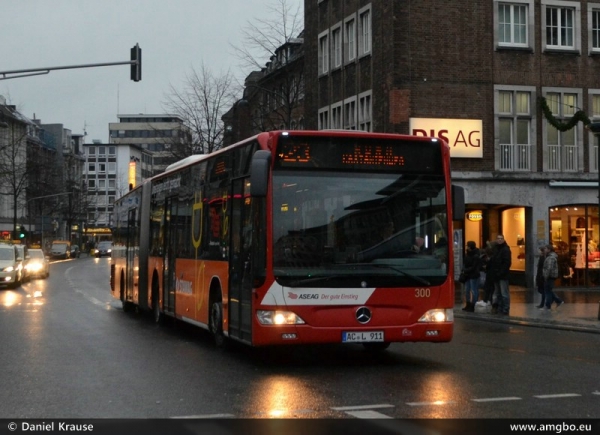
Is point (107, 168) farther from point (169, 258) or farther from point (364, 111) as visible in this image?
point (169, 258)

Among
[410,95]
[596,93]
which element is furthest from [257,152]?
[596,93]

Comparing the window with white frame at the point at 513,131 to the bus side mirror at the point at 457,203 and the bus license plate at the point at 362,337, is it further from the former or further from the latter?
the bus license plate at the point at 362,337

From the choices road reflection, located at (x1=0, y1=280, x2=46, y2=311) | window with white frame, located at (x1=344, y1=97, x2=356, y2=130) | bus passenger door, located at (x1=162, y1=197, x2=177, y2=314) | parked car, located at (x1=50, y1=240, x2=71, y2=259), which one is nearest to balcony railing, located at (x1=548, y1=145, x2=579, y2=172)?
window with white frame, located at (x1=344, y1=97, x2=356, y2=130)

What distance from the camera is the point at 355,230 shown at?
12938mm

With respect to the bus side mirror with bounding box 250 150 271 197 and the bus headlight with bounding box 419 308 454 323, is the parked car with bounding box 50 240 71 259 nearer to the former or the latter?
the bus headlight with bounding box 419 308 454 323

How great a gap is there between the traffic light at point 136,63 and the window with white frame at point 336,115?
16.4 m

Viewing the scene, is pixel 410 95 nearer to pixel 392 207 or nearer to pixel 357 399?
pixel 392 207

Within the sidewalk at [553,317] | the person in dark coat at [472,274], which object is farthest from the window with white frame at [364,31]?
the person in dark coat at [472,274]

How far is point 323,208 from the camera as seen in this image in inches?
509

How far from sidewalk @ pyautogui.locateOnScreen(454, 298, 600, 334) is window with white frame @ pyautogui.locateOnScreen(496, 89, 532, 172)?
407 inches

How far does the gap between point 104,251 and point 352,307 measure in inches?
4305

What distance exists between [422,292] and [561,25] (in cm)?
2764

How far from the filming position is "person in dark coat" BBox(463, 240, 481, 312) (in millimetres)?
25453

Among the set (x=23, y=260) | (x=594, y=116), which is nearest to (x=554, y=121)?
(x=594, y=116)
